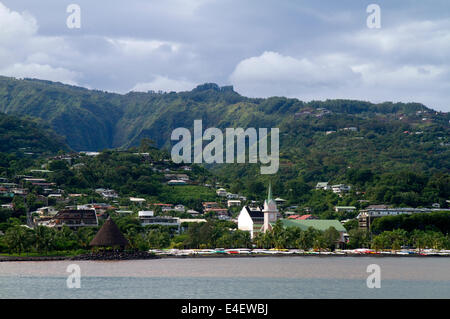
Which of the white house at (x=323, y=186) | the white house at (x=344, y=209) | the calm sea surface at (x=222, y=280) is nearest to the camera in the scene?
the calm sea surface at (x=222, y=280)

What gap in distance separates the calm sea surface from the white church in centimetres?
4319

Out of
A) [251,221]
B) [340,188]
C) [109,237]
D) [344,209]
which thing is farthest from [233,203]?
[109,237]

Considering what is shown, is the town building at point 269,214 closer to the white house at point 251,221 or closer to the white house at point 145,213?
the white house at point 251,221

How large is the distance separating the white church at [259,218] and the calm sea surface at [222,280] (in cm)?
4319

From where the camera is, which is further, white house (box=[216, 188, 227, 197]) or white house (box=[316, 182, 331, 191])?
white house (box=[316, 182, 331, 191])

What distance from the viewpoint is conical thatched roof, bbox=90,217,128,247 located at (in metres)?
87.1

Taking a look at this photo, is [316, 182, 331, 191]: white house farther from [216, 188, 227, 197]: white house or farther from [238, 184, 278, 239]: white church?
[238, 184, 278, 239]: white church

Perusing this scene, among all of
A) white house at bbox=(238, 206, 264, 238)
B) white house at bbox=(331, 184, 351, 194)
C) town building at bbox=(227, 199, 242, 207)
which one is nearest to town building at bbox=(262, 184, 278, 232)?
white house at bbox=(238, 206, 264, 238)

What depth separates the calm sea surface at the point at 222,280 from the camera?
48719mm

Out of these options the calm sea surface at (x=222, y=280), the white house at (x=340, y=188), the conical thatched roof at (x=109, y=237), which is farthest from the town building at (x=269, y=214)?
the calm sea surface at (x=222, y=280)

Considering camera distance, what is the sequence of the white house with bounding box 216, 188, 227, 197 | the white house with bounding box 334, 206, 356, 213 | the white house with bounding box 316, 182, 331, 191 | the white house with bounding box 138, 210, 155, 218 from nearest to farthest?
the white house with bounding box 138, 210, 155, 218 < the white house with bounding box 334, 206, 356, 213 < the white house with bounding box 216, 188, 227, 197 < the white house with bounding box 316, 182, 331, 191

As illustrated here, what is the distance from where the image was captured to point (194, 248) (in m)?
104
